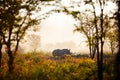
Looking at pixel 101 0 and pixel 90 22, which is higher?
pixel 101 0

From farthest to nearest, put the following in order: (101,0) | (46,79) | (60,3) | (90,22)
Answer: (90,22)
(60,3)
(46,79)
(101,0)

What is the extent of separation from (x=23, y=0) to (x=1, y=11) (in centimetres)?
247

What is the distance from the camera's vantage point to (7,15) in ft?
79.9

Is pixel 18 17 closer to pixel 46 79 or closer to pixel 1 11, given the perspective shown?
pixel 1 11

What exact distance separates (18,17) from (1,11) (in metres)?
2.07

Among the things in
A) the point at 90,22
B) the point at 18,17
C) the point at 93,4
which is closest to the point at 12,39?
the point at 18,17

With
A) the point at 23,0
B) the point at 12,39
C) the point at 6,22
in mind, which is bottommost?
the point at 12,39

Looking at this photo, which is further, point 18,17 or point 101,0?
point 18,17

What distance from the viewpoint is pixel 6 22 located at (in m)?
24.4

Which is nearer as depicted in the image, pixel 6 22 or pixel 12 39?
pixel 6 22

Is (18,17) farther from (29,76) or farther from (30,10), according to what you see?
(29,76)

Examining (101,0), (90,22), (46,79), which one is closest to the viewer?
(101,0)

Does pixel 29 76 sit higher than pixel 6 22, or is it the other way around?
pixel 6 22

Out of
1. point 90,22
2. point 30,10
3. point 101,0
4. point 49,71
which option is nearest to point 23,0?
point 30,10
